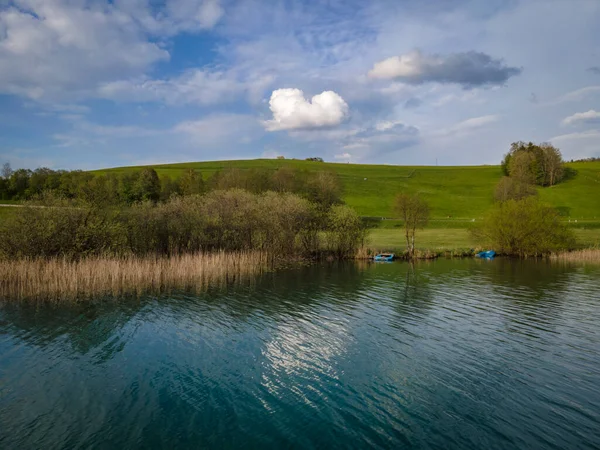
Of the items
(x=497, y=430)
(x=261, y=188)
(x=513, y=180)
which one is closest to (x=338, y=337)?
(x=497, y=430)

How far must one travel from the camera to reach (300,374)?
12.9m

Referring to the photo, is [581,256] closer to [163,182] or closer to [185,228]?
[185,228]

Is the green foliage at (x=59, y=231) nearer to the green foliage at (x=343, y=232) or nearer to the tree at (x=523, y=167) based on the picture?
the green foliage at (x=343, y=232)

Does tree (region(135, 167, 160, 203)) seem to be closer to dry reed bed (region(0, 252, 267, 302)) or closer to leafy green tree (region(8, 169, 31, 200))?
leafy green tree (region(8, 169, 31, 200))

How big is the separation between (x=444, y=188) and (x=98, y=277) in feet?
312

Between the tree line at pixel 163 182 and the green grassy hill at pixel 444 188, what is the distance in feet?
54.3

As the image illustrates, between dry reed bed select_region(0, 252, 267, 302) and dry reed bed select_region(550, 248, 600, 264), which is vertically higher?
dry reed bed select_region(0, 252, 267, 302)

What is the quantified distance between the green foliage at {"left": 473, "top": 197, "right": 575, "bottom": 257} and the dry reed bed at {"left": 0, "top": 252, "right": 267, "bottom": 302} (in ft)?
118

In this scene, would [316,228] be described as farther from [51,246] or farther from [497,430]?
[497,430]

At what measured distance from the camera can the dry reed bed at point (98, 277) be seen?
24.2m

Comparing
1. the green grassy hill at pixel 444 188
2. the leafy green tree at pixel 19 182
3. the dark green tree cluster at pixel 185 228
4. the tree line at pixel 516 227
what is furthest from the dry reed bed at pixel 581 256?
the leafy green tree at pixel 19 182

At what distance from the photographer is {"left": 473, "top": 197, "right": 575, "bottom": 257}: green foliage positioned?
163ft

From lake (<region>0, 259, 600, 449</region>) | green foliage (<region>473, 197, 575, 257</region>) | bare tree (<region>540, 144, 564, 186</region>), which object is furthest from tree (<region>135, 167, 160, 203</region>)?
bare tree (<region>540, 144, 564, 186</region>)

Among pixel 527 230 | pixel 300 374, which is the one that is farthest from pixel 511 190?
pixel 300 374
